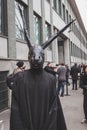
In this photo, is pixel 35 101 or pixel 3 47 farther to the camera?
pixel 3 47

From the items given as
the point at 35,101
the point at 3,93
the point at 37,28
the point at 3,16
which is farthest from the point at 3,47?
the point at 35,101

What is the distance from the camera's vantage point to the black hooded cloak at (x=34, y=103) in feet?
11.3

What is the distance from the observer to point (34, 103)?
3498 mm

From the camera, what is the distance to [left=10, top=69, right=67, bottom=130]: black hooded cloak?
346cm

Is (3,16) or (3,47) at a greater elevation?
(3,16)

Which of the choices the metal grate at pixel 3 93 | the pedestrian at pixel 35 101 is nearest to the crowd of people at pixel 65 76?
the metal grate at pixel 3 93

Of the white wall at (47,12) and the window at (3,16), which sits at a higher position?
the white wall at (47,12)

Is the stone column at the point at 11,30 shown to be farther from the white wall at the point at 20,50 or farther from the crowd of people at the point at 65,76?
the crowd of people at the point at 65,76

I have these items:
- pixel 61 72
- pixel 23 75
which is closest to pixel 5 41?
pixel 61 72

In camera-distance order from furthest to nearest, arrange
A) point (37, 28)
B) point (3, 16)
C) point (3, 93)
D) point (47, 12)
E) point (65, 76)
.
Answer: point (47, 12)
point (37, 28)
point (65, 76)
point (3, 16)
point (3, 93)

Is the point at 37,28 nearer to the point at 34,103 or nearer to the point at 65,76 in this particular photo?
the point at 65,76

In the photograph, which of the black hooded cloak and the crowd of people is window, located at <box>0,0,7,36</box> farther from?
the black hooded cloak

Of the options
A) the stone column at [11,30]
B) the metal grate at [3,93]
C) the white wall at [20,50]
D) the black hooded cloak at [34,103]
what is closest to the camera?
the black hooded cloak at [34,103]

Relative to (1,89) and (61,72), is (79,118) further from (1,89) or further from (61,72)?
(61,72)
